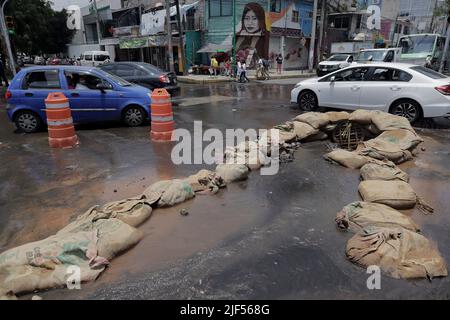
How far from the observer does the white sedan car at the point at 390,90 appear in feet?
27.3

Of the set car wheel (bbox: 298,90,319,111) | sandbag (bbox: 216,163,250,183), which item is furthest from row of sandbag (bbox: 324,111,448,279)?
car wheel (bbox: 298,90,319,111)

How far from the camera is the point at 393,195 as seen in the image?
434 centimetres

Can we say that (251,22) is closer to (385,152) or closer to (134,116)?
(134,116)

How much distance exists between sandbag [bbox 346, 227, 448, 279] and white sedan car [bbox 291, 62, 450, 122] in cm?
624

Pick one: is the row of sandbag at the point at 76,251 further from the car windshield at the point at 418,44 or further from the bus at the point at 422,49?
the car windshield at the point at 418,44

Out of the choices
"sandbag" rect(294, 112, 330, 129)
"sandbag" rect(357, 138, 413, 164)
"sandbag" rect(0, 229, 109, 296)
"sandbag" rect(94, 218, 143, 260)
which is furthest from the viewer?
"sandbag" rect(294, 112, 330, 129)

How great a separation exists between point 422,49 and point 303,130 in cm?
1946

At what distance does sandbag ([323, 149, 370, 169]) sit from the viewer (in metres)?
5.78

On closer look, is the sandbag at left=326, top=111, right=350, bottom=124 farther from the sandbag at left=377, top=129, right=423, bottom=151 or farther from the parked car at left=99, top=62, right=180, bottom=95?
the parked car at left=99, top=62, right=180, bottom=95

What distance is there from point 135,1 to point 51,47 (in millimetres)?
22288

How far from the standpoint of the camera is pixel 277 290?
9.46 ft

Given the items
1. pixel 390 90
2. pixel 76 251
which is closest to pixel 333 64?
pixel 390 90

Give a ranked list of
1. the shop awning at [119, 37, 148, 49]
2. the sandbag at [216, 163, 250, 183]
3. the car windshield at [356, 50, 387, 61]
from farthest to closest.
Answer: the shop awning at [119, 37, 148, 49]
the car windshield at [356, 50, 387, 61]
the sandbag at [216, 163, 250, 183]
